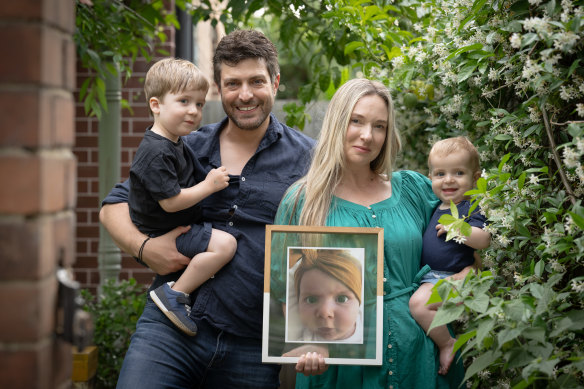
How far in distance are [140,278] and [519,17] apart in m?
3.95

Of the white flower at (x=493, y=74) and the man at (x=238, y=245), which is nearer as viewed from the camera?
the white flower at (x=493, y=74)

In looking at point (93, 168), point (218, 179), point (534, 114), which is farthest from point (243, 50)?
point (93, 168)

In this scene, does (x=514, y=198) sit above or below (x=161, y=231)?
above

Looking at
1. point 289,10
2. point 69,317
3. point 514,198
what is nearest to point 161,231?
point 514,198

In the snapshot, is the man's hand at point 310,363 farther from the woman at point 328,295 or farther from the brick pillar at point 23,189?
the brick pillar at point 23,189

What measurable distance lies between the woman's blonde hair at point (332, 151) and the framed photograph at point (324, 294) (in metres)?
0.17

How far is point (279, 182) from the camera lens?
2.97m

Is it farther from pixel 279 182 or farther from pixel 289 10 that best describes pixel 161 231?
pixel 289 10

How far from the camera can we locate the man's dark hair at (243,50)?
2.91 metres

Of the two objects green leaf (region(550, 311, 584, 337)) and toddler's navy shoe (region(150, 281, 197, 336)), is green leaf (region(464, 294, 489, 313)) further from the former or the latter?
toddler's navy shoe (region(150, 281, 197, 336))

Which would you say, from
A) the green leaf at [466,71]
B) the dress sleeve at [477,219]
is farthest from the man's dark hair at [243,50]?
the dress sleeve at [477,219]

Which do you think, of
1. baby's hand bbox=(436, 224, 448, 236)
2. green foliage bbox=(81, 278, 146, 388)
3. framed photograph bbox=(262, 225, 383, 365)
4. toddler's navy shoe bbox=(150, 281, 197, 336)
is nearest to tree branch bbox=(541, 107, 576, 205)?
baby's hand bbox=(436, 224, 448, 236)

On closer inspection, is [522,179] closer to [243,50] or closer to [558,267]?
[558,267]

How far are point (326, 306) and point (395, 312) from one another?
0.32 metres
